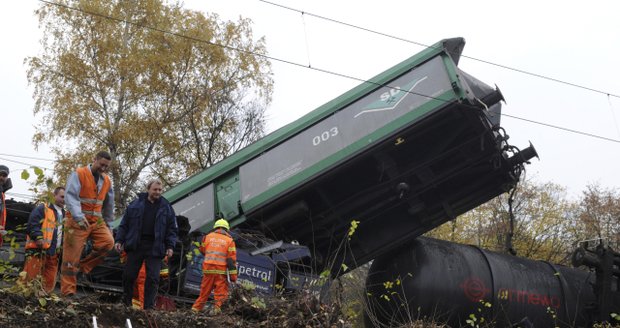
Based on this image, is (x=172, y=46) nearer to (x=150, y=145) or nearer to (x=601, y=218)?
(x=150, y=145)

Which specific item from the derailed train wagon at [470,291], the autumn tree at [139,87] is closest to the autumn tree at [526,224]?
the autumn tree at [139,87]

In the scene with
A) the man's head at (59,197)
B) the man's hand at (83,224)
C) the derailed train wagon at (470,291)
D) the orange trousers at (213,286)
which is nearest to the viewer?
the man's hand at (83,224)

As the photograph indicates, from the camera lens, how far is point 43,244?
626cm

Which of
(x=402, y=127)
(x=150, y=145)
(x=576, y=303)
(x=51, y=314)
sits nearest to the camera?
(x=51, y=314)

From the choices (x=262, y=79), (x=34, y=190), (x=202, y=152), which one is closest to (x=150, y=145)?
(x=202, y=152)

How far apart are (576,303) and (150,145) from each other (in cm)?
1112

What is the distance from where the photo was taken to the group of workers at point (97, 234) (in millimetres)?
6180

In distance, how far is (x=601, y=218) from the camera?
2895cm

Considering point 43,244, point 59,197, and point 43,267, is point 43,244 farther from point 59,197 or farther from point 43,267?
point 59,197

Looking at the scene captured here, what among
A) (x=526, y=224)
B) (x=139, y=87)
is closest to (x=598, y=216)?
(x=526, y=224)

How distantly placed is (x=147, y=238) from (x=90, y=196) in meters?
0.60

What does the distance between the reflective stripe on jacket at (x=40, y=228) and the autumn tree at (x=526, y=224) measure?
21216 millimetres

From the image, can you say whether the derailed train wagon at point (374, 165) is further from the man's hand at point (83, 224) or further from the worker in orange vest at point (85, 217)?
the man's hand at point (83, 224)

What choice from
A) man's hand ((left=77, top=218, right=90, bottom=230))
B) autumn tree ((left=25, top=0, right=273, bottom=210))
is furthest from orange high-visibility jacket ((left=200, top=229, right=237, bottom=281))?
autumn tree ((left=25, top=0, right=273, bottom=210))
